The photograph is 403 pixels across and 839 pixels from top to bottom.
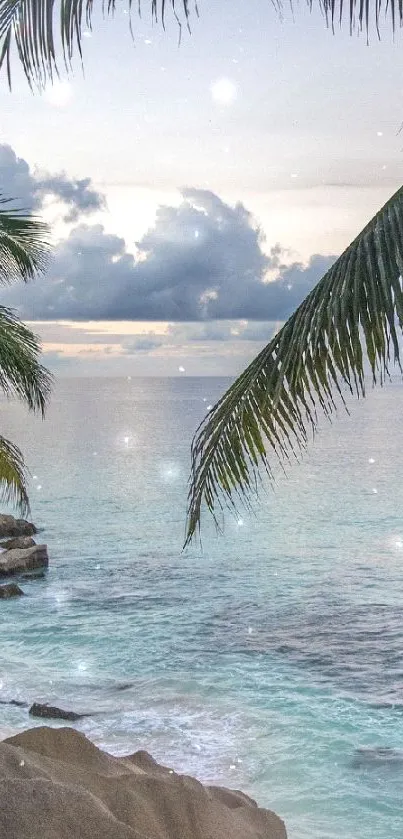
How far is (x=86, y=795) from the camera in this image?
6.74m

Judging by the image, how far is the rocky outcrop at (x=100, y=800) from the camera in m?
6.46

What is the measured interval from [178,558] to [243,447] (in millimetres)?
38260

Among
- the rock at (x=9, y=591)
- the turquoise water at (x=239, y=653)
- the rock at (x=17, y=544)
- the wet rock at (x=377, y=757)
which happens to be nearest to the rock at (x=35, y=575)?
the turquoise water at (x=239, y=653)

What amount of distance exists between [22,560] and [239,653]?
14952 millimetres

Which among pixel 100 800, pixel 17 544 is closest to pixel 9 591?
pixel 17 544

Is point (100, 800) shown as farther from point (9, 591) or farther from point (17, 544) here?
point (17, 544)

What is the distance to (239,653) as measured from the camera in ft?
77.7

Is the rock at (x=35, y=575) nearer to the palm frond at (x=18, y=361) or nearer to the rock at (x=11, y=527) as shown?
the rock at (x=11, y=527)

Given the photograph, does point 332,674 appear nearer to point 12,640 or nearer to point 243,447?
point 12,640

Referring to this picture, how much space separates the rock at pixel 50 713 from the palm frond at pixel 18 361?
22.8 ft

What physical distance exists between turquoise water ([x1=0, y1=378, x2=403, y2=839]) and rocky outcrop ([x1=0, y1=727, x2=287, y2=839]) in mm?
5660

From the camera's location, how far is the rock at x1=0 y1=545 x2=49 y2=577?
1377 inches

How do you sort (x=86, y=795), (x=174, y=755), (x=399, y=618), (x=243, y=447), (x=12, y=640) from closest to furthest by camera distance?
1. (x=243, y=447)
2. (x=86, y=795)
3. (x=174, y=755)
4. (x=12, y=640)
5. (x=399, y=618)

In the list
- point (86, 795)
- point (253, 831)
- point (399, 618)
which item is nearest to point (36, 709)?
point (253, 831)
